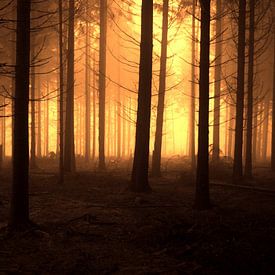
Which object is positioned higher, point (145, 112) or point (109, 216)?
point (145, 112)

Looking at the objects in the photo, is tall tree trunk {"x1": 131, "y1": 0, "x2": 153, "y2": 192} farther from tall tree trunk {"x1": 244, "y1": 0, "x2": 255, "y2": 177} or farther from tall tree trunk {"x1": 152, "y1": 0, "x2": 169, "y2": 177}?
tall tree trunk {"x1": 244, "y1": 0, "x2": 255, "y2": 177}

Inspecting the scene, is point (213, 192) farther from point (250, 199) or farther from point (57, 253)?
point (57, 253)

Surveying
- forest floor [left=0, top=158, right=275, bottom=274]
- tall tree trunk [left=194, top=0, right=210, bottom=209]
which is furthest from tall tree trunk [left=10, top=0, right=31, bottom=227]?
tall tree trunk [left=194, top=0, right=210, bottom=209]

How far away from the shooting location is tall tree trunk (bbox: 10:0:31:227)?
770cm

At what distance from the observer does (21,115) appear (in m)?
7.66

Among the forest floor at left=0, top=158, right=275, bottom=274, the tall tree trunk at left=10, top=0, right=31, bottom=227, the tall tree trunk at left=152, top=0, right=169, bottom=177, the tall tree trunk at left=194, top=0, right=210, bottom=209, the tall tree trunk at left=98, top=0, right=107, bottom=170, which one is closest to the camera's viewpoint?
the forest floor at left=0, top=158, right=275, bottom=274

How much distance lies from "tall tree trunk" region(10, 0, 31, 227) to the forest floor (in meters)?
0.60

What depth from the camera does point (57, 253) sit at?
6637 mm

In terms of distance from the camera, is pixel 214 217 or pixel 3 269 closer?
pixel 3 269

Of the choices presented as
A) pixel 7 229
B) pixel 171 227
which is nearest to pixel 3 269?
pixel 7 229

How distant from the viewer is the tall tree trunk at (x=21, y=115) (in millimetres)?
7695

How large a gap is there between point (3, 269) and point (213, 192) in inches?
327

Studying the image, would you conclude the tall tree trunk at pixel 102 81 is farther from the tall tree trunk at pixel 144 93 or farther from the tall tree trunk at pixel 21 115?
the tall tree trunk at pixel 21 115

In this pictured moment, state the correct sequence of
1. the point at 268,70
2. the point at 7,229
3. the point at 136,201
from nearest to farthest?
the point at 7,229
the point at 136,201
the point at 268,70
